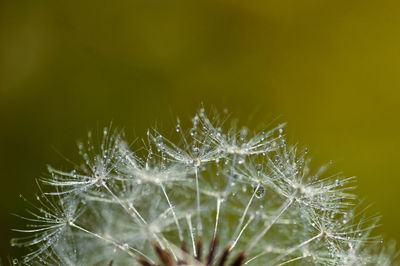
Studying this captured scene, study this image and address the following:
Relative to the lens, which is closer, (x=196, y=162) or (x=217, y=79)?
(x=196, y=162)

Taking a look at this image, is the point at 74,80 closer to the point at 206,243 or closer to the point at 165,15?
the point at 165,15

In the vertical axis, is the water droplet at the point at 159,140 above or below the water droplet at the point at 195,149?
above

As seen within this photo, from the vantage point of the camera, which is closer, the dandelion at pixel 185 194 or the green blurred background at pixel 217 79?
the dandelion at pixel 185 194

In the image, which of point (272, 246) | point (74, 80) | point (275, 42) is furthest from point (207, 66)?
point (272, 246)

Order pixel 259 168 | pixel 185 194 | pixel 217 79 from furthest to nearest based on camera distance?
1. pixel 217 79
2. pixel 185 194
3. pixel 259 168

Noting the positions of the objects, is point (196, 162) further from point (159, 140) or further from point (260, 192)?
point (260, 192)

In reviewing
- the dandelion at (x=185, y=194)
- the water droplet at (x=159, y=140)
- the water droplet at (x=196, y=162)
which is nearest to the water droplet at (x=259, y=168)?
the dandelion at (x=185, y=194)

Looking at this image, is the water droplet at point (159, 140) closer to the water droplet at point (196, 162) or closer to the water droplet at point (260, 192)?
the water droplet at point (196, 162)

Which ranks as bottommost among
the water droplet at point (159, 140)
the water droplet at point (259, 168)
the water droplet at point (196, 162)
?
the water droplet at point (259, 168)

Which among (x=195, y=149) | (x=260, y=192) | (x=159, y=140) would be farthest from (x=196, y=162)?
(x=260, y=192)

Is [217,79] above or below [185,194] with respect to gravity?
above
